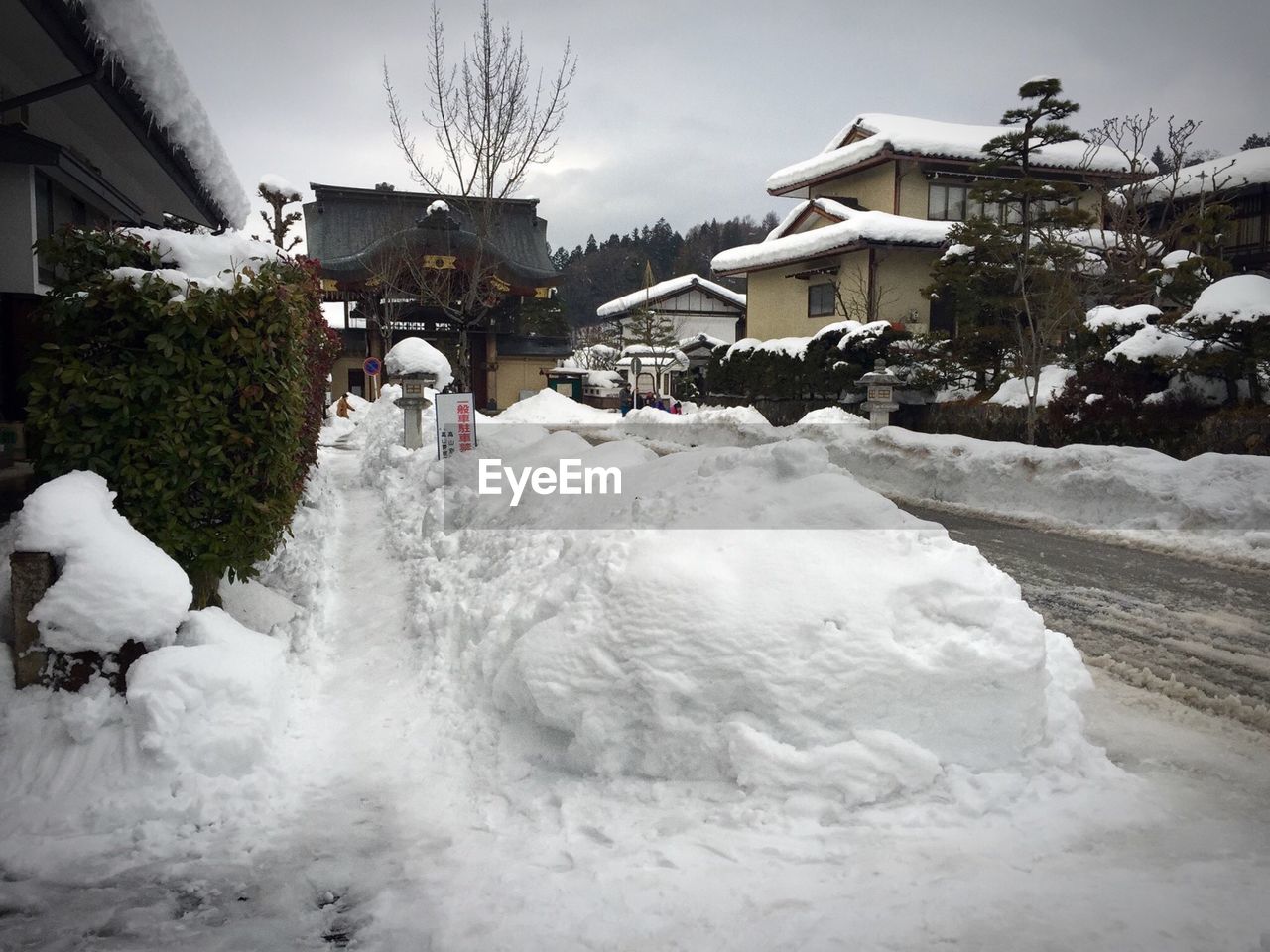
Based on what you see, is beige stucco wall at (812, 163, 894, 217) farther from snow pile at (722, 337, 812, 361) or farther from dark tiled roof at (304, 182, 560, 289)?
dark tiled roof at (304, 182, 560, 289)

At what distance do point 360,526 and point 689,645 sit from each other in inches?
242

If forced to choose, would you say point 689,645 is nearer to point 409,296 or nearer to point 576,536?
point 576,536

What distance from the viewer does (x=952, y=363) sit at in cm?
1898

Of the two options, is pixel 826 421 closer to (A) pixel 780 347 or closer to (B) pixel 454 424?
(A) pixel 780 347

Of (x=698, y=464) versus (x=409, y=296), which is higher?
(x=409, y=296)

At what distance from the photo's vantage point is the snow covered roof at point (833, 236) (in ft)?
77.5

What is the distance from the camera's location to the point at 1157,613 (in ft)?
21.5

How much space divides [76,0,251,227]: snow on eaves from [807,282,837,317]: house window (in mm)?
21306

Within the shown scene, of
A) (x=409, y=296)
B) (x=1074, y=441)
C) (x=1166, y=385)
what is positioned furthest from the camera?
(x=409, y=296)

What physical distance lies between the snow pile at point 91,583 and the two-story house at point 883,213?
73.8 feet

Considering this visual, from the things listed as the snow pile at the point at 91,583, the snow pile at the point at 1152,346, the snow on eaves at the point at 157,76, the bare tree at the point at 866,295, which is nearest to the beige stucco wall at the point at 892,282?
the bare tree at the point at 866,295

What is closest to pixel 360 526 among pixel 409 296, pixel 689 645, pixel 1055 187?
pixel 689 645

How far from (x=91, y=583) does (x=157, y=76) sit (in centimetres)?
388

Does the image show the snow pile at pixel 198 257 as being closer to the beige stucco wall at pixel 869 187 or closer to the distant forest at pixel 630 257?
the beige stucco wall at pixel 869 187
